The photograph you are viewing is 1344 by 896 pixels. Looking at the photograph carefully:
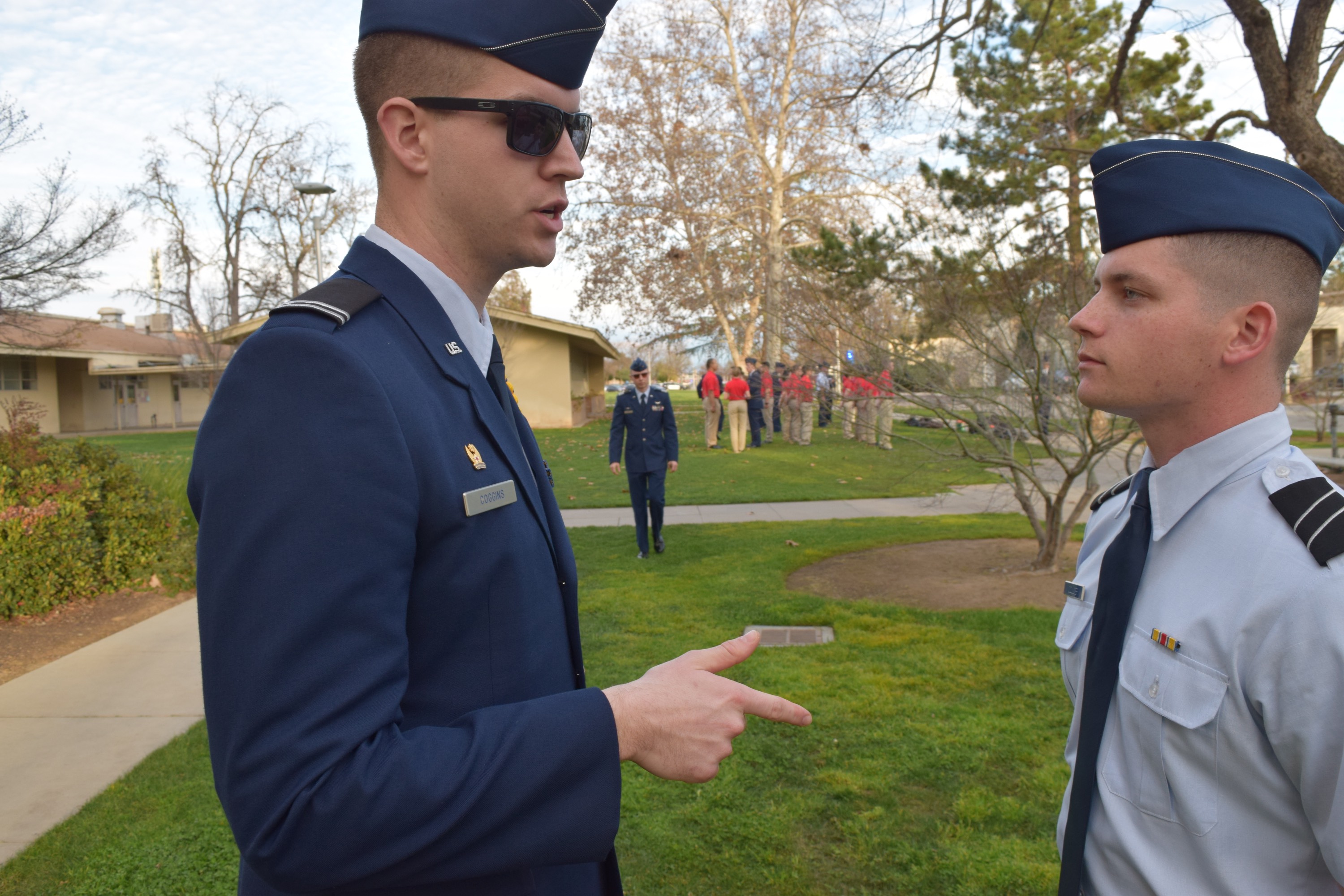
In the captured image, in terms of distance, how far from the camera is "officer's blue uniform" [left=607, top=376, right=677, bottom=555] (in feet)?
31.3

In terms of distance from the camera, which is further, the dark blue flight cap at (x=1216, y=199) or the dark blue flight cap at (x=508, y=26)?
the dark blue flight cap at (x=1216, y=199)

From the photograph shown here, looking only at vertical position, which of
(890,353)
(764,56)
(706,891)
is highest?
(764,56)

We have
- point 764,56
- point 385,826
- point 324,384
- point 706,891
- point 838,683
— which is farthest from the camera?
point 764,56

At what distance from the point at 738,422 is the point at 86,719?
56.3ft

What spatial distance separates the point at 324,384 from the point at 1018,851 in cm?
360

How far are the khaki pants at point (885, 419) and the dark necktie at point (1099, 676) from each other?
571 cm

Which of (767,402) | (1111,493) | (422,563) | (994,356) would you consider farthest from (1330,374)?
(767,402)

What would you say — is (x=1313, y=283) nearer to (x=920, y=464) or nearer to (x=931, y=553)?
(x=920, y=464)

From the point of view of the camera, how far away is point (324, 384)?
1069 mm

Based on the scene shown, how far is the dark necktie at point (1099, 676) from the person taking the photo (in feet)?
5.24

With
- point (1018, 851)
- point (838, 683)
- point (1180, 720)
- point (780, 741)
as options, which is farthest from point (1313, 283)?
point (838, 683)

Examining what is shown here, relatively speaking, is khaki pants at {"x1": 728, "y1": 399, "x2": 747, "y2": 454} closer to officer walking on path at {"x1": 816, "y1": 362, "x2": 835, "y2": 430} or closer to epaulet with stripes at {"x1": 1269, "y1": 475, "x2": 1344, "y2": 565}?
officer walking on path at {"x1": 816, "y1": 362, "x2": 835, "y2": 430}

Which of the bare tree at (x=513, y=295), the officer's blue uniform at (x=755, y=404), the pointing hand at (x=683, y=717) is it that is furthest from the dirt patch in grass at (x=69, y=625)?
the bare tree at (x=513, y=295)

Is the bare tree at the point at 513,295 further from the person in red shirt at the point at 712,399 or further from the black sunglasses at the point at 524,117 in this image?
the black sunglasses at the point at 524,117
